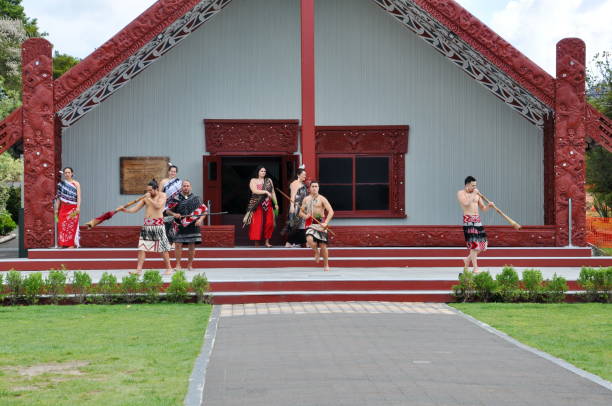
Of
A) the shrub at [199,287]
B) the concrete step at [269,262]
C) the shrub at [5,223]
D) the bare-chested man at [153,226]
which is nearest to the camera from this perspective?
the shrub at [199,287]

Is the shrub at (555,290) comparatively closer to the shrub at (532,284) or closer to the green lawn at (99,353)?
the shrub at (532,284)

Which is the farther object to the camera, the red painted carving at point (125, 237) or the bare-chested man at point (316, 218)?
the red painted carving at point (125, 237)

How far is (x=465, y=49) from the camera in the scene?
18.2 metres

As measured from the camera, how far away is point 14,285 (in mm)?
11734

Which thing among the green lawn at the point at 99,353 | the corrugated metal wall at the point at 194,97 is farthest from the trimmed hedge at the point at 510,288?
the corrugated metal wall at the point at 194,97

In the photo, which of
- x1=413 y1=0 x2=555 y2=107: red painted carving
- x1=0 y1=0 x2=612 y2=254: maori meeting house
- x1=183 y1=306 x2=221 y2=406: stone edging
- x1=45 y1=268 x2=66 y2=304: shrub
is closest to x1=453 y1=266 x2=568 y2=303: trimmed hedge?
x1=183 y1=306 x2=221 y2=406: stone edging

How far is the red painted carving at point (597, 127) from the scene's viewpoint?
1666 centimetres

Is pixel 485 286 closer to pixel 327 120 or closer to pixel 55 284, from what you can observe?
pixel 55 284

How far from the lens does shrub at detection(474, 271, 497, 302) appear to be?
464 inches

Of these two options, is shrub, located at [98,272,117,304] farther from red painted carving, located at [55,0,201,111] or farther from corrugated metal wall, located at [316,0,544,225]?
corrugated metal wall, located at [316,0,544,225]

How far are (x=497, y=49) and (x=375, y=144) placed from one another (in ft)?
12.5

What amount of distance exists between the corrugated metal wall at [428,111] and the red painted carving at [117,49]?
4023 mm

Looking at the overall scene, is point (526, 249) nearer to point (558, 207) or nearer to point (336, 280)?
point (558, 207)

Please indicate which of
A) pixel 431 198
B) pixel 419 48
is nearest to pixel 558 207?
pixel 431 198
